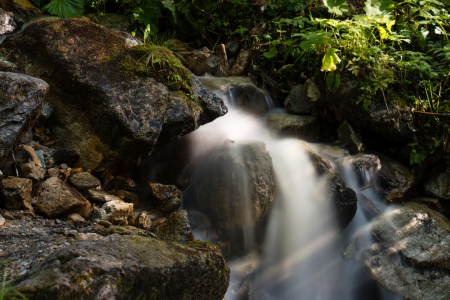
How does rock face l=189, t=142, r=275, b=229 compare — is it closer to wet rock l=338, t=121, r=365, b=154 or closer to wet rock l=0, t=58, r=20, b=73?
wet rock l=338, t=121, r=365, b=154

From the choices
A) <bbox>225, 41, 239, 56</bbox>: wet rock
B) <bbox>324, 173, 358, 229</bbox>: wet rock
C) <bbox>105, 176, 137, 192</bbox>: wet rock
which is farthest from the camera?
<bbox>225, 41, 239, 56</bbox>: wet rock

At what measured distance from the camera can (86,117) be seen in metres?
3.26

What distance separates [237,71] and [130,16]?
236cm

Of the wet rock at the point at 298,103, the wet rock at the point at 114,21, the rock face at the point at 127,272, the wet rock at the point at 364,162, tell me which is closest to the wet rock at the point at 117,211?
the rock face at the point at 127,272

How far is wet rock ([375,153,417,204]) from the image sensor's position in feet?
13.9

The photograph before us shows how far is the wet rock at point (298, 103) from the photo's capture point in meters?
5.29

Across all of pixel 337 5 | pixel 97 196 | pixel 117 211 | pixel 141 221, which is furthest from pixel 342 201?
pixel 97 196

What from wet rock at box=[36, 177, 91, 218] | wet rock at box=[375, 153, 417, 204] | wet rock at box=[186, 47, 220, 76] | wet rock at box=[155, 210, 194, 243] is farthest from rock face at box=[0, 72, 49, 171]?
wet rock at box=[375, 153, 417, 204]

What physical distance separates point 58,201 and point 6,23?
376 centimetres

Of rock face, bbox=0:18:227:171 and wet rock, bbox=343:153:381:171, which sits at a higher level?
rock face, bbox=0:18:227:171

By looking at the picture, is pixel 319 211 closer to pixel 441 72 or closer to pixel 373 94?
pixel 373 94

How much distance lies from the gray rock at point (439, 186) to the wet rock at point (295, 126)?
186cm

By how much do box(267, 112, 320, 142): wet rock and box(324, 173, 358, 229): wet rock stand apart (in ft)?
4.56

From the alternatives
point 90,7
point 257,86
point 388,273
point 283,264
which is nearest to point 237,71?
point 257,86
